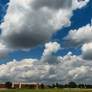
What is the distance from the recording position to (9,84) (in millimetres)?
195625

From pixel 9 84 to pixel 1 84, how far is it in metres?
10.7

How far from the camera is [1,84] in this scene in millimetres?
198500
